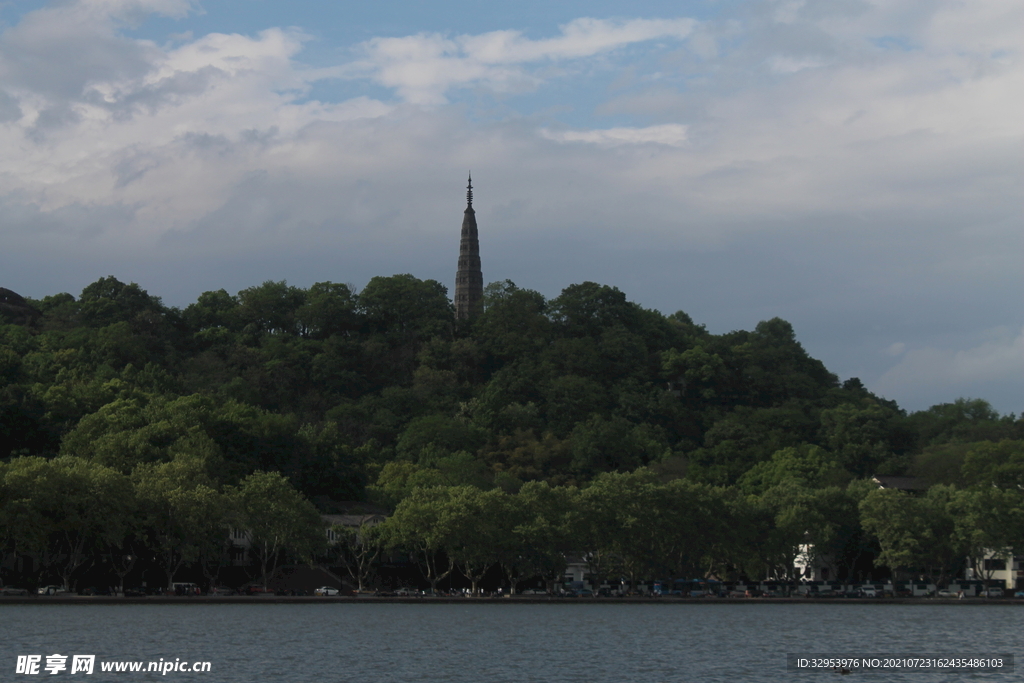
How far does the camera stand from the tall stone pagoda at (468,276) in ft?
618

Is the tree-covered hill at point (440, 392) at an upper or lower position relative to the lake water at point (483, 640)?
upper

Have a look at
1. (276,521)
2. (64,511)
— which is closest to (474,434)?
(276,521)

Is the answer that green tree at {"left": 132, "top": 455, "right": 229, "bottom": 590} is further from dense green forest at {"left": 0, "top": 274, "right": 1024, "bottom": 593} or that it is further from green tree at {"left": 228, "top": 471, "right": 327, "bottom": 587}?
green tree at {"left": 228, "top": 471, "right": 327, "bottom": 587}

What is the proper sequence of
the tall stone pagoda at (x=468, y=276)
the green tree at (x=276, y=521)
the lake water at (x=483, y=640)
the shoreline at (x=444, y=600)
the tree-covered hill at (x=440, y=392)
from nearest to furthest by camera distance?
1. the lake water at (x=483, y=640)
2. the shoreline at (x=444, y=600)
3. the green tree at (x=276, y=521)
4. the tree-covered hill at (x=440, y=392)
5. the tall stone pagoda at (x=468, y=276)

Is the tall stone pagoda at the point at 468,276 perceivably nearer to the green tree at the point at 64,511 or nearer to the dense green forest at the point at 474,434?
the dense green forest at the point at 474,434

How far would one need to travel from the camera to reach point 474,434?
145 metres

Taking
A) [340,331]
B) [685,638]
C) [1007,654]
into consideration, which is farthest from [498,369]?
[1007,654]

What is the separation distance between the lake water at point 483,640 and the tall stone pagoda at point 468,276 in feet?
310

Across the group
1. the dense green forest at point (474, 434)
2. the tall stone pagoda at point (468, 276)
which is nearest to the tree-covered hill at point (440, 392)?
the dense green forest at point (474, 434)

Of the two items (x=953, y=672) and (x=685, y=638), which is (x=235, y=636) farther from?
(x=953, y=672)

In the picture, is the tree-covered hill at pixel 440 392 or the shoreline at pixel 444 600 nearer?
the shoreline at pixel 444 600

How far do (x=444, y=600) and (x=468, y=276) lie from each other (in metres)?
94.6

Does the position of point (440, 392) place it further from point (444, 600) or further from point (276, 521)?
point (276, 521)

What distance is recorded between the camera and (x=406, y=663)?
5788 cm
